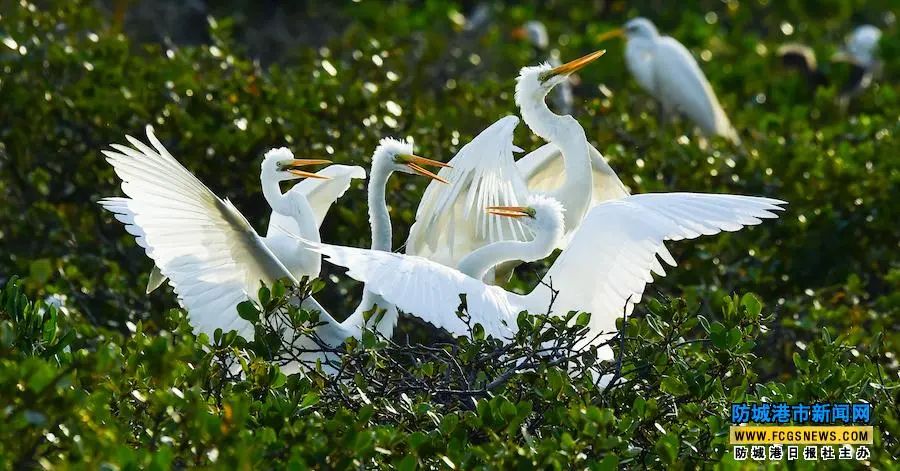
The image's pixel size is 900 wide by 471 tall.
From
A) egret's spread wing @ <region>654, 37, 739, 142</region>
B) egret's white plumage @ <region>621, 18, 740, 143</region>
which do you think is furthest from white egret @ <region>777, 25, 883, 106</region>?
egret's spread wing @ <region>654, 37, 739, 142</region>

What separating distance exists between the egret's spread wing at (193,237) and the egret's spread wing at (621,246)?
0.82 meters

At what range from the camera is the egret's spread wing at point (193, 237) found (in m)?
4.20

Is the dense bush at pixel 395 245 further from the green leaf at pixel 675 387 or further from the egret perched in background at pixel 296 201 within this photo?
the egret perched in background at pixel 296 201

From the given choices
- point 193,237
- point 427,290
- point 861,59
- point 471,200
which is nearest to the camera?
point 427,290

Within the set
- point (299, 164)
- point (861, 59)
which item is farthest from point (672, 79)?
point (299, 164)

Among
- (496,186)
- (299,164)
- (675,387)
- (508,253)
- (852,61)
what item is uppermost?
(852,61)

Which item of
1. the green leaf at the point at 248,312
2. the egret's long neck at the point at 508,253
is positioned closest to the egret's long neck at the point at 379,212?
the egret's long neck at the point at 508,253

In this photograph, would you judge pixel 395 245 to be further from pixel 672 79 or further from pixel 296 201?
pixel 672 79

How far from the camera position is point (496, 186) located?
527 centimetres

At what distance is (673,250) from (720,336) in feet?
7.87

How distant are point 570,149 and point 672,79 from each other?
534cm

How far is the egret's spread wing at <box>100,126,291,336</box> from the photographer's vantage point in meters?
4.20

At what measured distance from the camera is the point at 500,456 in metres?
3.22

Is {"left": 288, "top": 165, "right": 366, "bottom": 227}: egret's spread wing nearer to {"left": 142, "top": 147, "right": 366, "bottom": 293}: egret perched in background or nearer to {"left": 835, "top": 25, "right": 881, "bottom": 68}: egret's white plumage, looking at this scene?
{"left": 142, "top": 147, "right": 366, "bottom": 293}: egret perched in background
